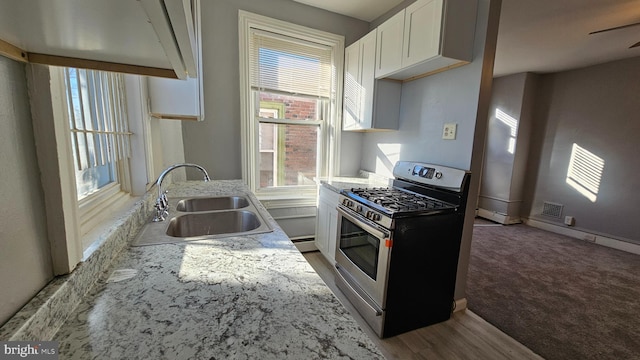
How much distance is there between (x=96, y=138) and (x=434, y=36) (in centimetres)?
201

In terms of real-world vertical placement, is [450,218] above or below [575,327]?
above

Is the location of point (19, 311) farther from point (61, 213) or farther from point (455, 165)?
point (455, 165)

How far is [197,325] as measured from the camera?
55 centimetres

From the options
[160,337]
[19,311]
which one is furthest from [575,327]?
[19,311]

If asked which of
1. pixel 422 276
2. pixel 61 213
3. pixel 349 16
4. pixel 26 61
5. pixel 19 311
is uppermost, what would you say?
Answer: pixel 349 16

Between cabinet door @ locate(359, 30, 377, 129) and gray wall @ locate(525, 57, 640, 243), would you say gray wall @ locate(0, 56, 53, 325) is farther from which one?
gray wall @ locate(525, 57, 640, 243)

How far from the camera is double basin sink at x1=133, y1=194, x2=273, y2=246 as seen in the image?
1.12m

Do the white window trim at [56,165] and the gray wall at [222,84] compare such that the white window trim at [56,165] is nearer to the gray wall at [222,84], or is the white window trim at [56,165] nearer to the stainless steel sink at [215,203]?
the stainless steel sink at [215,203]

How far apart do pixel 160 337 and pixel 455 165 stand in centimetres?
194

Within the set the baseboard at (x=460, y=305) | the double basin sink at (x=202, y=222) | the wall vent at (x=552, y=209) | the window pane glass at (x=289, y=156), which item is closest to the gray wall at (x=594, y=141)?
the wall vent at (x=552, y=209)

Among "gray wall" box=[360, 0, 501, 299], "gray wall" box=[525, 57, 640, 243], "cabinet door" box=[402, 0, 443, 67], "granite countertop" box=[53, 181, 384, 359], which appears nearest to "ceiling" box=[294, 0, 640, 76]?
"gray wall" box=[525, 57, 640, 243]

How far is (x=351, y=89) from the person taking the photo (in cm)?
281

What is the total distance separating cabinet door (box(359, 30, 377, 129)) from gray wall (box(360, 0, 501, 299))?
0.32 metres

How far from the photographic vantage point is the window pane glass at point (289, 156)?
9.40 feet
